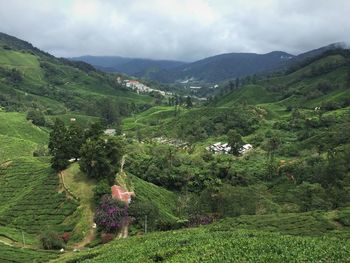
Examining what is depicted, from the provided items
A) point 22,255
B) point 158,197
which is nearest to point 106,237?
point 22,255

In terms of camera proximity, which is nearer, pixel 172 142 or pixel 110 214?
pixel 110 214

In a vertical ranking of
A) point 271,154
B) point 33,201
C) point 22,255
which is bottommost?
point 22,255

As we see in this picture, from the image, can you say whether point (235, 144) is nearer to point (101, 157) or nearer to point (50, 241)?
point (101, 157)

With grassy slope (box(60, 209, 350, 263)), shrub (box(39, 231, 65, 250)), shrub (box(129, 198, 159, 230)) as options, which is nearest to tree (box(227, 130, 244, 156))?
shrub (box(129, 198, 159, 230))

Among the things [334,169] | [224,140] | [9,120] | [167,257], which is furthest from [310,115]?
[167,257]

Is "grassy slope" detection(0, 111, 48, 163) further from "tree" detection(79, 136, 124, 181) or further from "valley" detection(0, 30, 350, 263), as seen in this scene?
"tree" detection(79, 136, 124, 181)

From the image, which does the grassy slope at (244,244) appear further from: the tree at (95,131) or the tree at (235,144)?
the tree at (235,144)

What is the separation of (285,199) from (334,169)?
41.0 ft

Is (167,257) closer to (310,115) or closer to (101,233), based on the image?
(101,233)

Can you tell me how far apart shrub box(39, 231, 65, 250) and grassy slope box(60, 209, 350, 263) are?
11.0 m

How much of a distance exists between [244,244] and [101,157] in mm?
41528

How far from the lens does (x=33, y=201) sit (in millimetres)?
85688

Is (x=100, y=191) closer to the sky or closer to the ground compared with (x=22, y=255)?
closer to the sky

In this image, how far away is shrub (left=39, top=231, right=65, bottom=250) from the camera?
234ft
